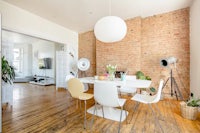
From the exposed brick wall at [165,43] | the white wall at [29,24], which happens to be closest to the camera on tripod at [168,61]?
the exposed brick wall at [165,43]

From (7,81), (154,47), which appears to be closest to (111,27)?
(154,47)

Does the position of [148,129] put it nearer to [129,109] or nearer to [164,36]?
[129,109]

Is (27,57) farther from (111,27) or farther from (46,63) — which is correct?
A: (111,27)

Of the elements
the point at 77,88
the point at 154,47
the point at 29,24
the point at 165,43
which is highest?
the point at 29,24

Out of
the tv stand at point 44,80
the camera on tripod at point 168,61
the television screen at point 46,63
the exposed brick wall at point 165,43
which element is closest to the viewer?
the camera on tripod at point 168,61

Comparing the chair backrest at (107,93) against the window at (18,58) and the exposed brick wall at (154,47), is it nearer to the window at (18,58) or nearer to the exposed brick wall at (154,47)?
the exposed brick wall at (154,47)

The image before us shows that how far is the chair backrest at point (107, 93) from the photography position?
1660mm

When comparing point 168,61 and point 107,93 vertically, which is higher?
point 168,61

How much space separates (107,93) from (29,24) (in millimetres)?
3362

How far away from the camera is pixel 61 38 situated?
482 cm

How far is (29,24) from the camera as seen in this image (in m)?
3.51

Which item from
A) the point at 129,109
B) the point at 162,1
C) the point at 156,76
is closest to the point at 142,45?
the point at 156,76

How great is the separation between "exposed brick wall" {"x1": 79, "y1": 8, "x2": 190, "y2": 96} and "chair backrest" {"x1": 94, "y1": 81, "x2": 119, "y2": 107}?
99.6 inches

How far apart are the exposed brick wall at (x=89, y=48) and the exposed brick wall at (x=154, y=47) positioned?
89 cm
